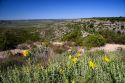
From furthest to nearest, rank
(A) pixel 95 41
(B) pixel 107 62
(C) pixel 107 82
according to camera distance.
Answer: (A) pixel 95 41
(B) pixel 107 62
(C) pixel 107 82

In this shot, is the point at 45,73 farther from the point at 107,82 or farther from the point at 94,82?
the point at 107,82

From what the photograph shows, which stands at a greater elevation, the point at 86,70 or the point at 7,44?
the point at 86,70

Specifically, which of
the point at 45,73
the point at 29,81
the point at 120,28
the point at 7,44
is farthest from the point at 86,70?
the point at 120,28

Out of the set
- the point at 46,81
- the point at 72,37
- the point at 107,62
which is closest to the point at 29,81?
the point at 46,81

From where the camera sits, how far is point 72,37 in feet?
63.6

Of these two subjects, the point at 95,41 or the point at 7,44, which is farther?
the point at 7,44

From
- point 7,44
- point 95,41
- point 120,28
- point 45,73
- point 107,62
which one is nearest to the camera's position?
point 45,73

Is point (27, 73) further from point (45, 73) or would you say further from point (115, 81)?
point (115, 81)

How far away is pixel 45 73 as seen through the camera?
4.61m

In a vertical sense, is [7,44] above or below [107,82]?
below

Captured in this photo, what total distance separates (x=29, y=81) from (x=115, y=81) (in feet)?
5.64

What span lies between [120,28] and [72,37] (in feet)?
35.7

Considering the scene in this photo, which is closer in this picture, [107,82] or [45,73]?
[107,82]

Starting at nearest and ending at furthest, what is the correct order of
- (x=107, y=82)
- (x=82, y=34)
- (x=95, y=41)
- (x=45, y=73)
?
(x=107, y=82) → (x=45, y=73) → (x=95, y=41) → (x=82, y=34)
